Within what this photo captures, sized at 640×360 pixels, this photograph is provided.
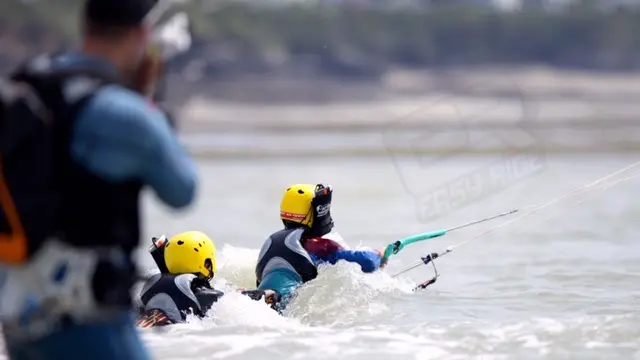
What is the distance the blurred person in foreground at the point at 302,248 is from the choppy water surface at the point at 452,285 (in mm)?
132

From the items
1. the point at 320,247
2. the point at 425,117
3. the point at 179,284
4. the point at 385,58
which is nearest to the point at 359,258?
the point at 320,247

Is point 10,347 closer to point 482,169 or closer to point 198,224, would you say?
point 198,224

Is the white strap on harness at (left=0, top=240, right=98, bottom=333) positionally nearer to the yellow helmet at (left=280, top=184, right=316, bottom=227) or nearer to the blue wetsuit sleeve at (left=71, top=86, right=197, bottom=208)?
the blue wetsuit sleeve at (left=71, top=86, right=197, bottom=208)

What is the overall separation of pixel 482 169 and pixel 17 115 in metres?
25.0

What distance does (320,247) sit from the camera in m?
10.1

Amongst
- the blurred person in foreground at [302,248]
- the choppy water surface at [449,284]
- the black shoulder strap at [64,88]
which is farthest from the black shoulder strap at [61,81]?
the blurred person in foreground at [302,248]

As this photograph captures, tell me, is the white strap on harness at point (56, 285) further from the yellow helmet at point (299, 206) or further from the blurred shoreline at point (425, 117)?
the blurred shoreline at point (425, 117)

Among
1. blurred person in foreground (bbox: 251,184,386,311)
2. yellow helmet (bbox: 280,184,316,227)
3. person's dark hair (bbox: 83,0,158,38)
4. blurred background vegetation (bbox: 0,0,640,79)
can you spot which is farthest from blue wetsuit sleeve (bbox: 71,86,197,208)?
blurred background vegetation (bbox: 0,0,640,79)

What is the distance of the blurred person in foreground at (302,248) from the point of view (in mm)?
9766

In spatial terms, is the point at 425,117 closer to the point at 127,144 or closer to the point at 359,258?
the point at 359,258

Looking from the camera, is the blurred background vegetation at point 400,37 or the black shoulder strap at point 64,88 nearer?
the black shoulder strap at point 64,88

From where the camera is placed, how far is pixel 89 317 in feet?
12.4

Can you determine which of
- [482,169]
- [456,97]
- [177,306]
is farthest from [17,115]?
[456,97]

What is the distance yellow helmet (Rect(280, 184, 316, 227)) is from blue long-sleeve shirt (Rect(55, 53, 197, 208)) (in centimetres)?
633
